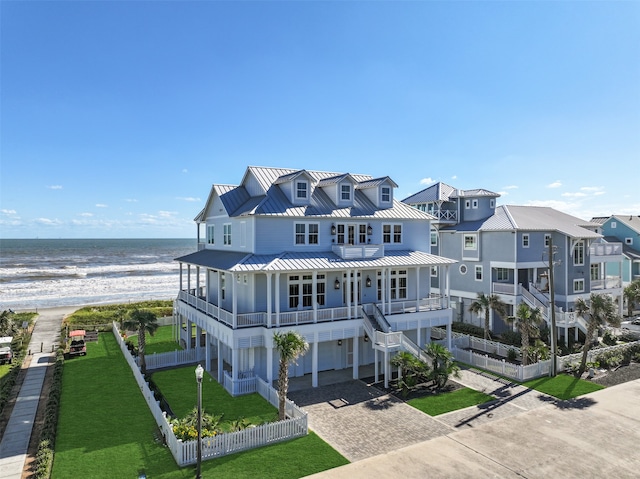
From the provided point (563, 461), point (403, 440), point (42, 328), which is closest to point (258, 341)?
point (403, 440)

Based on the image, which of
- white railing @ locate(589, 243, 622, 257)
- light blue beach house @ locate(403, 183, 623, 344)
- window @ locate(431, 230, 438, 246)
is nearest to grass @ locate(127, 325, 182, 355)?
light blue beach house @ locate(403, 183, 623, 344)

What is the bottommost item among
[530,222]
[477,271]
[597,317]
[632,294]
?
[632,294]

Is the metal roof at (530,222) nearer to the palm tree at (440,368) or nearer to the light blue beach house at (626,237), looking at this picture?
the light blue beach house at (626,237)

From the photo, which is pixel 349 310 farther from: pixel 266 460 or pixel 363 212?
pixel 266 460

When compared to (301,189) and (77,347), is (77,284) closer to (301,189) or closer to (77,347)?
(77,347)

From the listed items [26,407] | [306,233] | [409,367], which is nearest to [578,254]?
[409,367]

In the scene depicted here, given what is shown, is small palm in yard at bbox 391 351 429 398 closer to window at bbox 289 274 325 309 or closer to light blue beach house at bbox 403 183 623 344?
window at bbox 289 274 325 309
